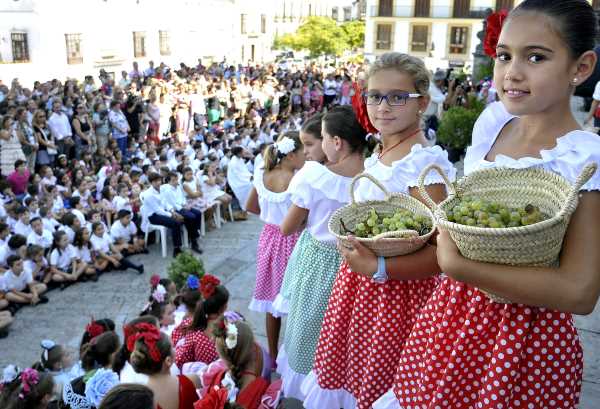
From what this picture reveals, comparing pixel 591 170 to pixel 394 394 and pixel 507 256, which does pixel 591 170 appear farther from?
pixel 394 394

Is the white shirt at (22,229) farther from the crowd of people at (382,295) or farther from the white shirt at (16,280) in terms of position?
the white shirt at (16,280)

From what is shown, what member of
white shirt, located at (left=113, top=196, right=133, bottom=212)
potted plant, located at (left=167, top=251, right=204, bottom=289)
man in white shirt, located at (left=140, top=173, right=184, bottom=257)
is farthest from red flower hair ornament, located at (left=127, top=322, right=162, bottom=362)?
white shirt, located at (left=113, top=196, right=133, bottom=212)

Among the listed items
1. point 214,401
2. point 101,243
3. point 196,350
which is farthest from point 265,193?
point 101,243

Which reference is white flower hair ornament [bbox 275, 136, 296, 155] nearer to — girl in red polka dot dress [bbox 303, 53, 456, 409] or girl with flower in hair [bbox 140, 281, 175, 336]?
girl in red polka dot dress [bbox 303, 53, 456, 409]

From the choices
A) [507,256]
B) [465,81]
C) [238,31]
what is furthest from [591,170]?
[238,31]

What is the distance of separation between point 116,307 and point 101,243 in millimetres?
1476

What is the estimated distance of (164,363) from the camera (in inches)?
113

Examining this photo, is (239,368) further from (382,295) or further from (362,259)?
(362,259)

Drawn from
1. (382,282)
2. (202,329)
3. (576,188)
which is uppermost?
(576,188)

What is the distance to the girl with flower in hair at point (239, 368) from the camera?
274cm

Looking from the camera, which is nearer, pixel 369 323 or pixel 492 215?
pixel 492 215

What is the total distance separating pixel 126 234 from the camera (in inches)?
298

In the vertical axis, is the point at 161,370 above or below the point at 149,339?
below

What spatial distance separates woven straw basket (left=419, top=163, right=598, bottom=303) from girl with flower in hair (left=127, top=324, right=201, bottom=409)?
1.81 metres
